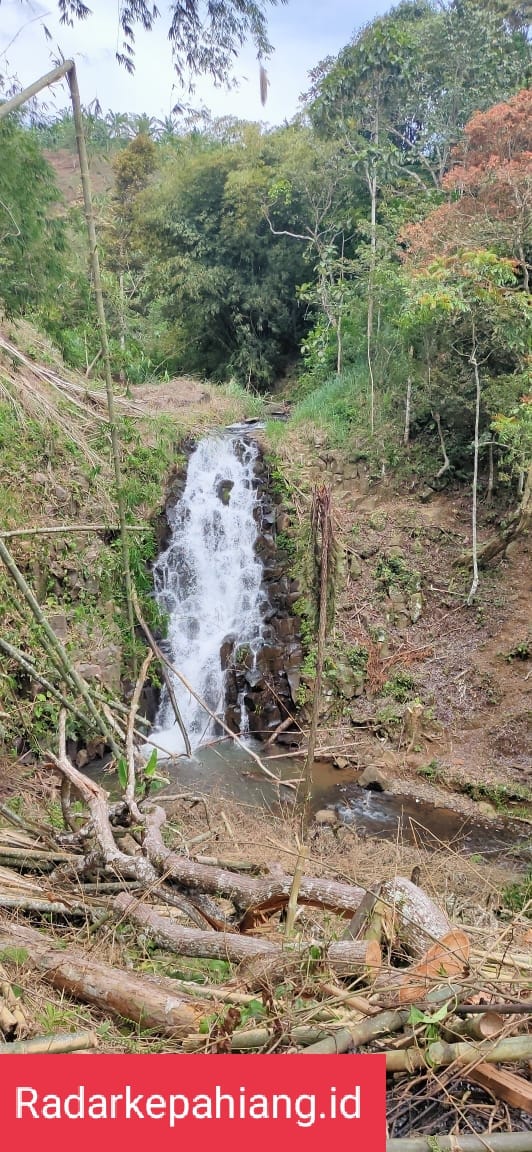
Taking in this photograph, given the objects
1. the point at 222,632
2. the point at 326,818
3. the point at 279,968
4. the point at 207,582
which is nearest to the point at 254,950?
the point at 279,968

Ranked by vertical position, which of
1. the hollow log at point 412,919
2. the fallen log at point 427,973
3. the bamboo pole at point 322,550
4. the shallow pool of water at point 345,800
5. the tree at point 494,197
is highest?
the tree at point 494,197

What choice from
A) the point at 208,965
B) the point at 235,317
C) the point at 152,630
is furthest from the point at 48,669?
the point at 235,317

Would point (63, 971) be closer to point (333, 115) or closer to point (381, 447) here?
point (381, 447)

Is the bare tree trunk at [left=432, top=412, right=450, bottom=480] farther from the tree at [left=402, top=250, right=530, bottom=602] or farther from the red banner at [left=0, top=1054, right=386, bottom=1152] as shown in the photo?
the red banner at [left=0, top=1054, right=386, bottom=1152]

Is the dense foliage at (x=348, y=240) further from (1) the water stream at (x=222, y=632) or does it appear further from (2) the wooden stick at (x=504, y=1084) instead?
(2) the wooden stick at (x=504, y=1084)

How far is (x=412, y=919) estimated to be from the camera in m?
2.19

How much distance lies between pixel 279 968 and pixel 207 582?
789 cm

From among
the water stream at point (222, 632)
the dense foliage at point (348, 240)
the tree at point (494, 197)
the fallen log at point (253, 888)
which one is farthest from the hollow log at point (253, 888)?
the tree at point (494, 197)

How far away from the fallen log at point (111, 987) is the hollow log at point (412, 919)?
0.67 m

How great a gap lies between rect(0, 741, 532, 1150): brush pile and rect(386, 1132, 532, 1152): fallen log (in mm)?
19

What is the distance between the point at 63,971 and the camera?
2316 mm

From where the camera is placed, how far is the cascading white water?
903 centimetres

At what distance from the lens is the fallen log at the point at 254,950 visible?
2.09m

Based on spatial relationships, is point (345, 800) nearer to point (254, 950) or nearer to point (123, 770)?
point (123, 770)
